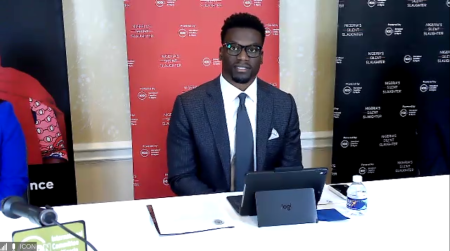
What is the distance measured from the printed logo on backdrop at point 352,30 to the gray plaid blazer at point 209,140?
3.03ft

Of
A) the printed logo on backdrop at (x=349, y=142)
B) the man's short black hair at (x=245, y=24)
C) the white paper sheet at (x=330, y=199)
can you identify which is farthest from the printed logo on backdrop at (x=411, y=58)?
the white paper sheet at (x=330, y=199)

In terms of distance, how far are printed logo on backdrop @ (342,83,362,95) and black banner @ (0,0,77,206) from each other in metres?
1.77

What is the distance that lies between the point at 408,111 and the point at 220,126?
1563mm

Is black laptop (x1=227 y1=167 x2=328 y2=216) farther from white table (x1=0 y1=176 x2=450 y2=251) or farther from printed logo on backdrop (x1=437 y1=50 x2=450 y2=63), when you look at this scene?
printed logo on backdrop (x1=437 y1=50 x2=450 y2=63)

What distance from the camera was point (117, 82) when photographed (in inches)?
106

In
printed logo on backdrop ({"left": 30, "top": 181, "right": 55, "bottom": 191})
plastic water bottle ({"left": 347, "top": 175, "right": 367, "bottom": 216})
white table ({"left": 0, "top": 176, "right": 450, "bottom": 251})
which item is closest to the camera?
white table ({"left": 0, "top": 176, "right": 450, "bottom": 251})

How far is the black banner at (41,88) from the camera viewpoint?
228 cm

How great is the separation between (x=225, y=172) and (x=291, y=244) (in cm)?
86

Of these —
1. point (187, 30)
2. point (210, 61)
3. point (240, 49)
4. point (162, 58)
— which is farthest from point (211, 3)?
point (240, 49)

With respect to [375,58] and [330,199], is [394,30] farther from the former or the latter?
[330,199]

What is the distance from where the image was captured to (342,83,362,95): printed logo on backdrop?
2770mm

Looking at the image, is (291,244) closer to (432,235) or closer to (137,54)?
(432,235)

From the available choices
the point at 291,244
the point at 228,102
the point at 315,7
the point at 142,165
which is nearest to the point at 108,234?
the point at 291,244

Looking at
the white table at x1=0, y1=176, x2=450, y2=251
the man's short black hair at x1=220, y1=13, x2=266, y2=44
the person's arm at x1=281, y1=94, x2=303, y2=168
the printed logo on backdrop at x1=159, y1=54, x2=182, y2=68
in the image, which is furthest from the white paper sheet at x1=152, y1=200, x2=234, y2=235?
the printed logo on backdrop at x1=159, y1=54, x2=182, y2=68
